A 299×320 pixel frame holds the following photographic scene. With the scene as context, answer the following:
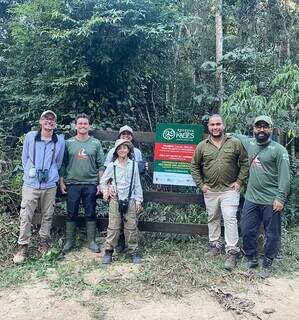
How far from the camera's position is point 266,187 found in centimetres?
501

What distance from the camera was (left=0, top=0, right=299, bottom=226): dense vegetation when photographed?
6.58 m

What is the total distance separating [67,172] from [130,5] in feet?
12.4

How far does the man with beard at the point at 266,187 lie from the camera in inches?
191

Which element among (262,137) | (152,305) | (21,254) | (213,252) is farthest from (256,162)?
(21,254)

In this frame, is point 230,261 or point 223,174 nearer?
point 230,261

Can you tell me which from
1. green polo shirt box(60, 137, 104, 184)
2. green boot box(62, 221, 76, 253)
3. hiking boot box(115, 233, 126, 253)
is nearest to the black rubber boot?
hiking boot box(115, 233, 126, 253)

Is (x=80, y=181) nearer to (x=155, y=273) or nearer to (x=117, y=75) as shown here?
(x=155, y=273)

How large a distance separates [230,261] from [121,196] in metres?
1.64

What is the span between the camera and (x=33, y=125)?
812 centimetres

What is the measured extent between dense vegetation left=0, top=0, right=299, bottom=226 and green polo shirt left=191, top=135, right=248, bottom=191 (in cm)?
94

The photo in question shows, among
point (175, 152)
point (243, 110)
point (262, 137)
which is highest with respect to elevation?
point (243, 110)

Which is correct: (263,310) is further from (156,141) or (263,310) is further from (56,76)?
(56,76)

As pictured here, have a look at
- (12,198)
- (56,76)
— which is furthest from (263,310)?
(56,76)

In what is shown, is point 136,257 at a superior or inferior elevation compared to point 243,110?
inferior
